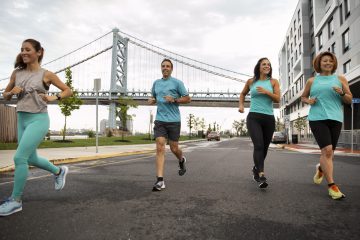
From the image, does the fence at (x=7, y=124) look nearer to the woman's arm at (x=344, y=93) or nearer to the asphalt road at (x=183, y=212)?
the asphalt road at (x=183, y=212)

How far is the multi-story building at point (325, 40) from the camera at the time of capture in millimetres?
20641

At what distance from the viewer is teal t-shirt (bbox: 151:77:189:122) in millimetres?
4316

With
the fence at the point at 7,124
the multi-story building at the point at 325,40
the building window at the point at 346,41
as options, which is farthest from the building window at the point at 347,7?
the fence at the point at 7,124

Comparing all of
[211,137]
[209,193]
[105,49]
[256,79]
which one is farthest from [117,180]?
[105,49]

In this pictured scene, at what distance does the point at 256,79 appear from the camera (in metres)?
4.47

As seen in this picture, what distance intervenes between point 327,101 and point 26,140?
11.3 feet

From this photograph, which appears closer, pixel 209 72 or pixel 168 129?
pixel 168 129

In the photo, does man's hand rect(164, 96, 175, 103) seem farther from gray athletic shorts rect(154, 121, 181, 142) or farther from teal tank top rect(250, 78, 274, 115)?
teal tank top rect(250, 78, 274, 115)

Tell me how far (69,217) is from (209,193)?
168 centimetres

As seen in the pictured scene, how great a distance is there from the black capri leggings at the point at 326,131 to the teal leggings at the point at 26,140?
10.3 feet

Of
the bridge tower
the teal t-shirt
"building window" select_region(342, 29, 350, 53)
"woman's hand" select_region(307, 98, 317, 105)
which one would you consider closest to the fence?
the teal t-shirt

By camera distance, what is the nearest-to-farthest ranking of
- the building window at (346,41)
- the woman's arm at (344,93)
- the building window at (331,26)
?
the woman's arm at (344,93)
the building window at (346,41)
the building window at (331,26)

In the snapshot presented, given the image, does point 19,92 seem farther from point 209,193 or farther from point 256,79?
point 256,79

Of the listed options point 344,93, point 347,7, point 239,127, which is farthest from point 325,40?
point 239,127
